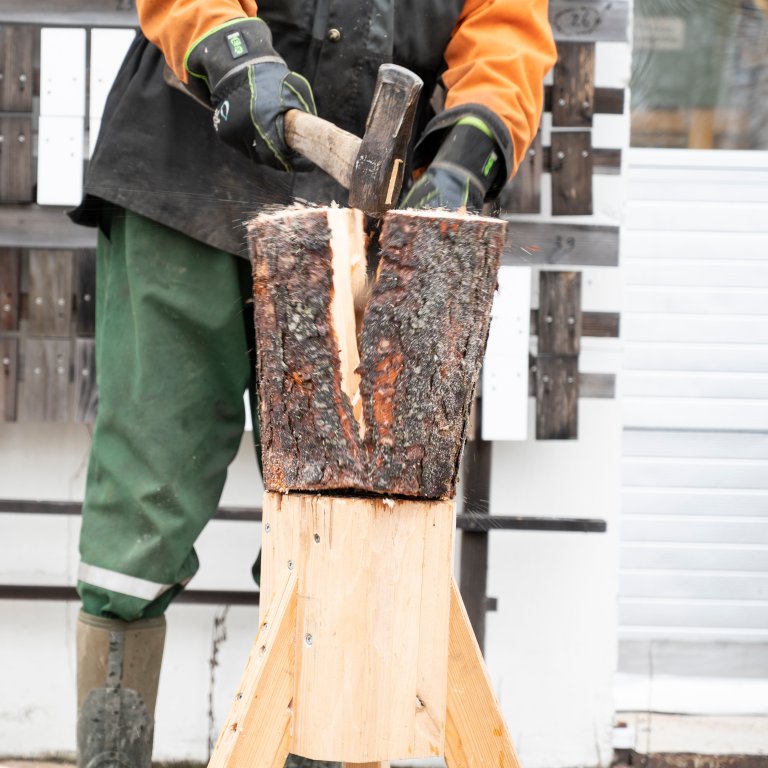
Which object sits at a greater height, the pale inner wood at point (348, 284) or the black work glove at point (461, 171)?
the black work glove at point (461, 171)

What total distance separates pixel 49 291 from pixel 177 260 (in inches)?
37.0

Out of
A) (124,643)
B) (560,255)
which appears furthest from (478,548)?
(124,643)

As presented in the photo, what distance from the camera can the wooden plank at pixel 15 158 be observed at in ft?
9.23

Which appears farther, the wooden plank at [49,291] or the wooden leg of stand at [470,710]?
the wooden plank at [49,291]

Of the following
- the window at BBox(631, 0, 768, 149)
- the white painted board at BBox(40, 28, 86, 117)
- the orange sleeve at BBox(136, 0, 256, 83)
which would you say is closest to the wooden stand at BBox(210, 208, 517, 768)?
the orange sleeve at BBox(136, 0, 256, 83)

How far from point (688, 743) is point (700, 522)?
2.48 ft

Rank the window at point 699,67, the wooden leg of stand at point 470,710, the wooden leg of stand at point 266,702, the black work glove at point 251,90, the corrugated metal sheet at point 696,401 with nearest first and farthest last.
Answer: the wooden leg of stand at point 266,702
the wooden leg of stand at point 470,710
the black work glove at point 251,90
the corrugated metal sheet at point 696,401
the window at point 699,67

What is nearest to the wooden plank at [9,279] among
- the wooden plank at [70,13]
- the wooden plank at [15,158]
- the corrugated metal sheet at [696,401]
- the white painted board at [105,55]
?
the wooden plank at [15,158]

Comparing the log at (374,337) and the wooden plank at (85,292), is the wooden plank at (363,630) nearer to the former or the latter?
the log at (374,337)

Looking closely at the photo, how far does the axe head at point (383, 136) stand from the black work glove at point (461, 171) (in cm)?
21

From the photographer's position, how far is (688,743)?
3109 millimetres

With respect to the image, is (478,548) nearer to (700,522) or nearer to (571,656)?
(571,656)

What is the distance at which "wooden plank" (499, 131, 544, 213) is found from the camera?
9.34ft

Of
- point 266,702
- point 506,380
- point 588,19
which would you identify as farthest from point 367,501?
point 588,19
